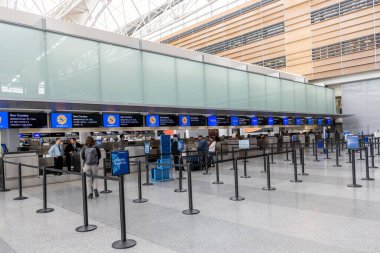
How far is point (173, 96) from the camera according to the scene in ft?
46.1

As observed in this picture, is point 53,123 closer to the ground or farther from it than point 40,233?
farther from it

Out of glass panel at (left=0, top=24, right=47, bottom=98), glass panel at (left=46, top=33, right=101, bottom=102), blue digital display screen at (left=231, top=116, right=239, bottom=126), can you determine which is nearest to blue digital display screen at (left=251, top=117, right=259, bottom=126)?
blue digital display screen at (left=231, top=116, right=239, bottom=126)

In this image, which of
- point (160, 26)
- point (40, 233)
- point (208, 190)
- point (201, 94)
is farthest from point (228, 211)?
point (160, 26)

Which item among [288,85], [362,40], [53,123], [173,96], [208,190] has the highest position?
[362,40]

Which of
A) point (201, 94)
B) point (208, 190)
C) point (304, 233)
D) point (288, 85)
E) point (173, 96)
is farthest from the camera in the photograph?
point (288, 85)

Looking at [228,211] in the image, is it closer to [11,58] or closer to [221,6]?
[11,58]

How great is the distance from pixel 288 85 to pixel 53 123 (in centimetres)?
1617

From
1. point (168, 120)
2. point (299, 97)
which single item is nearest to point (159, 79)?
point (168, 120)

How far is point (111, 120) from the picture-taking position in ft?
41.0

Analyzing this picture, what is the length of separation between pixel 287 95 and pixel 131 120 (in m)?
12.5

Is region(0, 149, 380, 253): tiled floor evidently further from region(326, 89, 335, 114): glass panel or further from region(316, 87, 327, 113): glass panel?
region(326, 89, 335, 114): glass panel

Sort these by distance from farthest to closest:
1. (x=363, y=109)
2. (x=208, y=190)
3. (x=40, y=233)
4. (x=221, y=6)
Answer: (x=221, y=6) → (x=363, y=109) → (x=208, y=190) → (x=40, y=233)

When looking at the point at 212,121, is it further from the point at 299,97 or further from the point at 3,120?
the point at 3,120

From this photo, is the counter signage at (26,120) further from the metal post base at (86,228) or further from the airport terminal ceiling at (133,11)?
the airport terminal ceiling at (133,11)
